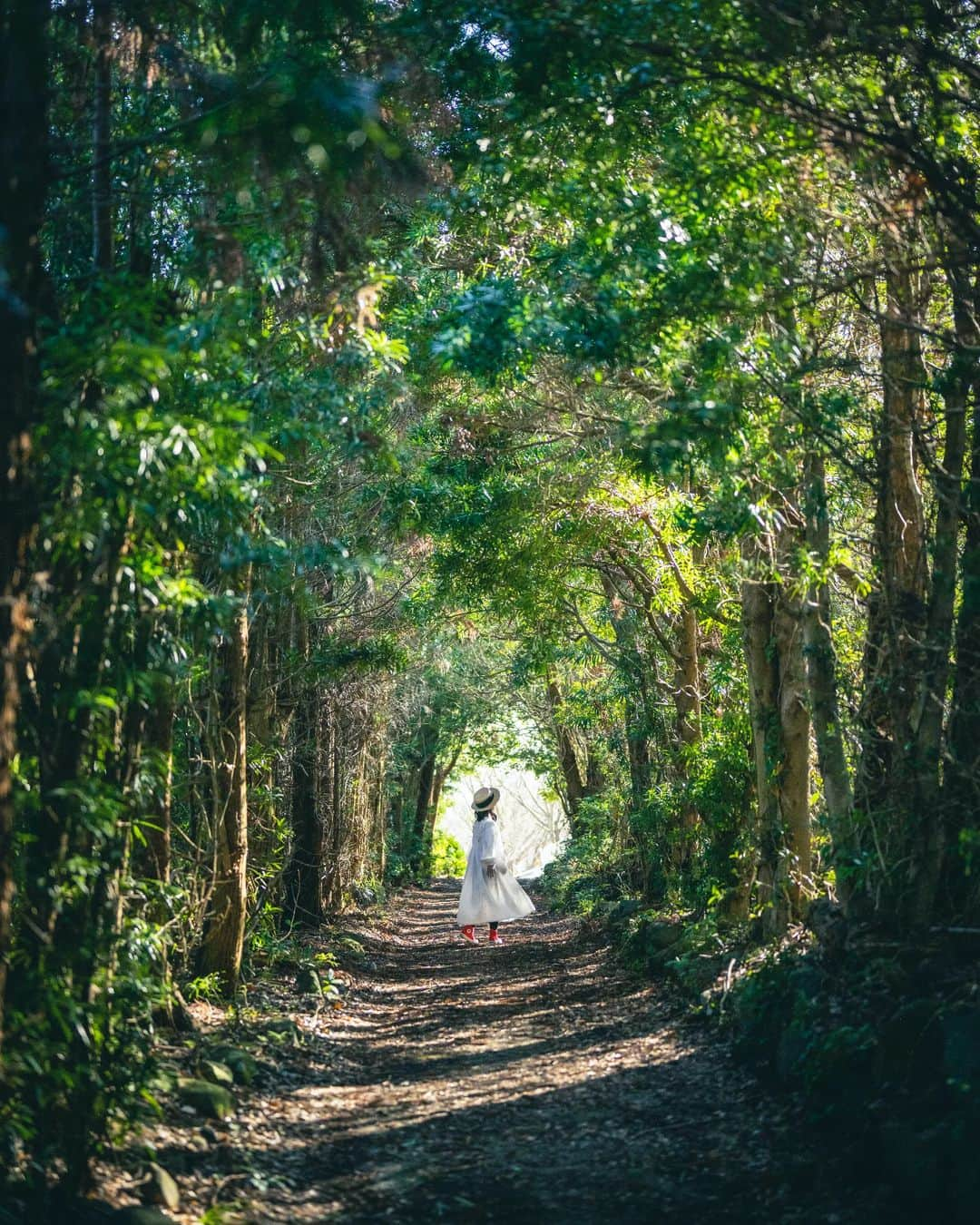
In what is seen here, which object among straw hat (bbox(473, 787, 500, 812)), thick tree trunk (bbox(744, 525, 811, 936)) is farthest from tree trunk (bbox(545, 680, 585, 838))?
thick tree trunk (bbox(744, 525, 811, 936))

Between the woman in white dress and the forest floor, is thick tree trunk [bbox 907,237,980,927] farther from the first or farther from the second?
the woman in white dress

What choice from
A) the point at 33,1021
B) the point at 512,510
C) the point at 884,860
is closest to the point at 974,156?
the point at 884,860

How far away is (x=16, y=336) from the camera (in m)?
4.13

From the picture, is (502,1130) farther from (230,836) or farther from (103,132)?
(103,132)

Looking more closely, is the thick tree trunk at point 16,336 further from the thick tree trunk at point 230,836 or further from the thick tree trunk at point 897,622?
the thick tree trunk at point 230,836

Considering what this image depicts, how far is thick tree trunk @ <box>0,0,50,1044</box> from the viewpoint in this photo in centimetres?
407

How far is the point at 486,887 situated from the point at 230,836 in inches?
291

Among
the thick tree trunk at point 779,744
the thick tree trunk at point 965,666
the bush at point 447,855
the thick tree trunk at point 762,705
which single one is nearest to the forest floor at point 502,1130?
the thick tree trunk at point 779,744

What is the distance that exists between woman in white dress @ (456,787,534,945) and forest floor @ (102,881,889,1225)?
16.5ft

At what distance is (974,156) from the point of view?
7.80 metres

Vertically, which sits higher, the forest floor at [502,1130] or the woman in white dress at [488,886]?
the woman in white dress at [488,886]

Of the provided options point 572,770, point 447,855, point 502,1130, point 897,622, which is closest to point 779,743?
point 897,622

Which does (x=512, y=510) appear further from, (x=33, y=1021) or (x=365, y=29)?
(x=33, y=1021)

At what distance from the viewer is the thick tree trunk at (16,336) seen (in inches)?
160
